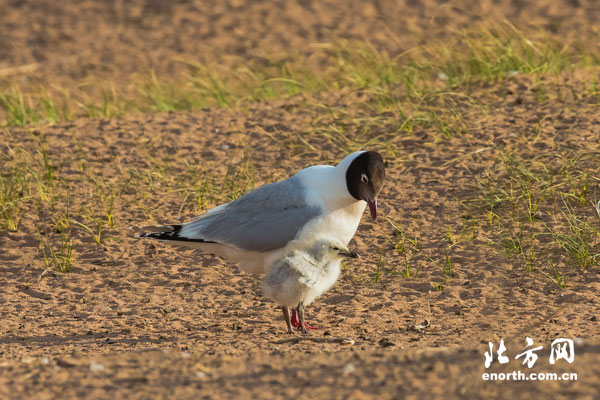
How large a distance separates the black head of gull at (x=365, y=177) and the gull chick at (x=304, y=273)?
0.31 m

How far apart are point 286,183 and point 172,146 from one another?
8.76 ft

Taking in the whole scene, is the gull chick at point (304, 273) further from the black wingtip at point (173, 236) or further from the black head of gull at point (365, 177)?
the black wingtip at point (173, 236)

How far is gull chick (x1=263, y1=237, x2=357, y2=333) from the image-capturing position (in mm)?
5309

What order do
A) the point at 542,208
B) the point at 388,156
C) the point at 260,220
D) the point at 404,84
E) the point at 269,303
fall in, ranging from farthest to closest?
the point at 404,84
the point at 388,156
the point at 542,208
the point at 269,303
the point at 260,220

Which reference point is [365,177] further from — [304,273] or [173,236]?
[173,236]

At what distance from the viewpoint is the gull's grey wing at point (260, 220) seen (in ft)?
18.2

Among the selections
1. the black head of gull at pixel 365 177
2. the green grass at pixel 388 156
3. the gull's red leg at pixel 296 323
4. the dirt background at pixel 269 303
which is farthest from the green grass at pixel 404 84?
the gull's red leg at pixel 296 323

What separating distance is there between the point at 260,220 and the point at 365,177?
0.69 m

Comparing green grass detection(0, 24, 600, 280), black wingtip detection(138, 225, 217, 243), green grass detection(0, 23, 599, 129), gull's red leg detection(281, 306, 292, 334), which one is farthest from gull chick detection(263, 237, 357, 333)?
green grass detection(0, 23, 599, 129)

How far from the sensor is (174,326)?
223 inches

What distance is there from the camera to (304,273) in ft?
17.4

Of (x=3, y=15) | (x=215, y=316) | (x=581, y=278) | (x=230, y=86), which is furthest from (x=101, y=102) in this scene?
(x=581, y=278)

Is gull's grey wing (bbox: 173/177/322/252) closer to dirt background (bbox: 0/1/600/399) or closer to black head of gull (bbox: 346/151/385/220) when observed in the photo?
black head of gull (bbox: 346/151/385/220)

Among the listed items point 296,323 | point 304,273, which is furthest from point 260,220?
point 296,323
